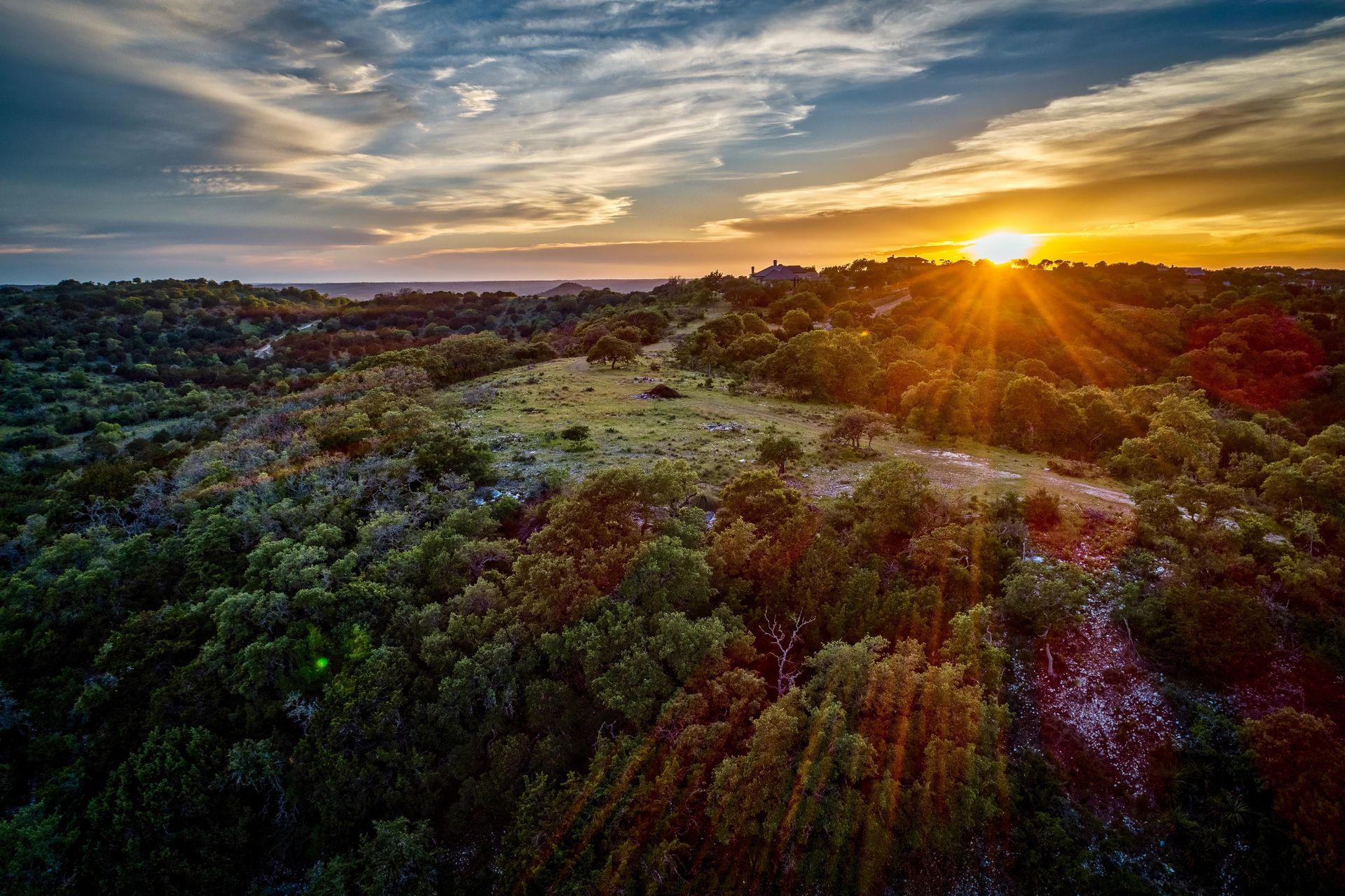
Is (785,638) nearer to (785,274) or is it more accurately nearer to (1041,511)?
(1041,511)

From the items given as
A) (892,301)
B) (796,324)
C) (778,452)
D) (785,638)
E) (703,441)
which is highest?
(892,301)

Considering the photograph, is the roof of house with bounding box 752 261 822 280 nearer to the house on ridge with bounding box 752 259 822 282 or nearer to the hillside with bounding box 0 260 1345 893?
the house on ridge with bounding box 752 259 822 282

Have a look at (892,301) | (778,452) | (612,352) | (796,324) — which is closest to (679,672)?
(778,452)

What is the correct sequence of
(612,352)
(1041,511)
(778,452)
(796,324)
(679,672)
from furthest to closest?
(796,324) < (612,352) < (778,452) < (1041,511) < (679,672)

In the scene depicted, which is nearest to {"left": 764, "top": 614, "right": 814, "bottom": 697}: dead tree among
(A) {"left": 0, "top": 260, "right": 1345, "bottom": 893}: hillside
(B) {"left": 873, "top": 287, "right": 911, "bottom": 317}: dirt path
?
(A) {"left": 0, "top": 260, "right": 1345, "bottom": 893}: hillside

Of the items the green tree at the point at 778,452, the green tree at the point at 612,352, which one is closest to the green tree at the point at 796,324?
the green tree at the point at 612,352

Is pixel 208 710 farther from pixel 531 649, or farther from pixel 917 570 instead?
pixel 917 570

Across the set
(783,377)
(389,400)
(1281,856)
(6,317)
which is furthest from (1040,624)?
(6,317)

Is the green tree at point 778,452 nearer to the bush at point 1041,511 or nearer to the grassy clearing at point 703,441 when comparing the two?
the grassy clearing at point 703,441
